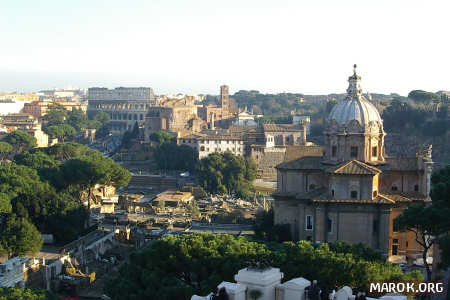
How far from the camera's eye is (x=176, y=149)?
76375 millimetres

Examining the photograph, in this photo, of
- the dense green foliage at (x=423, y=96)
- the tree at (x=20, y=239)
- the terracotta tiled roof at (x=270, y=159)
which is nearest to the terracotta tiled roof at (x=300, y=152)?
the tree at (x=20, y=239)

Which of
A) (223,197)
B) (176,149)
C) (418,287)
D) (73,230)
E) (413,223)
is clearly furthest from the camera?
(176,149)

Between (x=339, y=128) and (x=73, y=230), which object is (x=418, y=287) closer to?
(x=339, y=128)

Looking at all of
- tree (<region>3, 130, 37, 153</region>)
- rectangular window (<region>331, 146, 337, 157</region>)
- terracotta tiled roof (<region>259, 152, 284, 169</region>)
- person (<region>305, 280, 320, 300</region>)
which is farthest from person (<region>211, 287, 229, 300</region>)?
tree (<region>3, 130, 37, 153</region>)

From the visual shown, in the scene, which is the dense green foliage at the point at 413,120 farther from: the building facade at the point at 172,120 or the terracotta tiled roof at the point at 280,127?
the building facade at the point at 172,120

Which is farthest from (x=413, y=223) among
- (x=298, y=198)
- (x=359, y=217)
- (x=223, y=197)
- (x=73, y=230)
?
(x=223, y=197)

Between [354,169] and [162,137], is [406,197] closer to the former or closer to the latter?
[354,169]

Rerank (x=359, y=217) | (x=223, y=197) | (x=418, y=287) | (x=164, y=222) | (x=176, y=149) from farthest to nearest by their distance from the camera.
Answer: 1. (x=176, y=149)
2. (x=223, y=197)
3. (x=164, y=222)
4. (x=359, y=217)
5. (x=418, y=287)

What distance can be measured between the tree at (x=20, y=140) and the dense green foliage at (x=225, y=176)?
27.0 m

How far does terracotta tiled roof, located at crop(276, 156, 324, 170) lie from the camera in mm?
37125

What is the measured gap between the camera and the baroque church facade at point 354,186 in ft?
111

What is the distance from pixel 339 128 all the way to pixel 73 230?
17718 mm

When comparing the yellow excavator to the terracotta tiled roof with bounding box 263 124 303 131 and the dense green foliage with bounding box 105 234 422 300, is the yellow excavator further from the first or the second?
the terracotta tiled roof with bounding box 263 124 303 131

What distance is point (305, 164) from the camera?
123 feet
